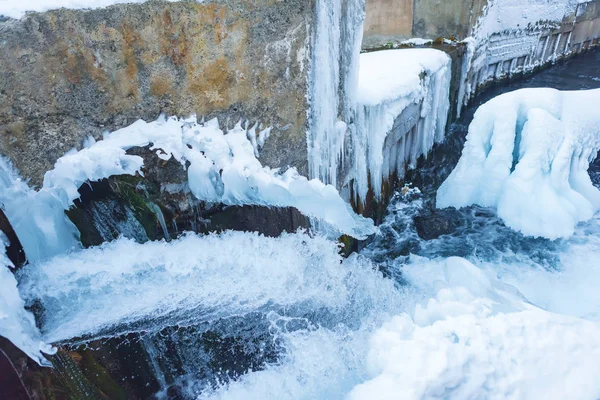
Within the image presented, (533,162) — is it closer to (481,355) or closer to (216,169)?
(481,355)

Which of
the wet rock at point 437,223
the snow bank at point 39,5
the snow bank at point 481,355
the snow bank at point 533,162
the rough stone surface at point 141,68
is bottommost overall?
the wet rock at point 437,223

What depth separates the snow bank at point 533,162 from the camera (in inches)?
190

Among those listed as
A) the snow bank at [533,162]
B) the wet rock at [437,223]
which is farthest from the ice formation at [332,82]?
the snow bank at [533,162]

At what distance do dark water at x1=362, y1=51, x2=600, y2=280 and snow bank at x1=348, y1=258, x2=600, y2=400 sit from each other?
220cm

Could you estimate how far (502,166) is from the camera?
5191 millimetres

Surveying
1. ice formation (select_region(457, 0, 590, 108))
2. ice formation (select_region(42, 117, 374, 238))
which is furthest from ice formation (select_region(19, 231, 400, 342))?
ice formation (select_region(457, 0, 590, 108))

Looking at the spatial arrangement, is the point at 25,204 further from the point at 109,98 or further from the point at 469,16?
the point at 469,16

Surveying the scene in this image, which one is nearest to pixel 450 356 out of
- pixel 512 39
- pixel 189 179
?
pixel 189 179

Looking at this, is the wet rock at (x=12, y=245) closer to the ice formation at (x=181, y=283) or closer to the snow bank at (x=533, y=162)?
the ice formation at (x=181, y=283)

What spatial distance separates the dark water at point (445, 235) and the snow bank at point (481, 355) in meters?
2.20

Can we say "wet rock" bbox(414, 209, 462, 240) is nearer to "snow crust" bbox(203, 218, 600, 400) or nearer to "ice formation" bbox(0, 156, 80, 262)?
"snow crust" bbox(203, 218, 600, 400)

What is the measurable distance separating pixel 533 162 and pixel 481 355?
145 inches

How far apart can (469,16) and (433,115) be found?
2874 millimetres

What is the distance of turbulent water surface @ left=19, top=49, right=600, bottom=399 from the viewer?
206cm
